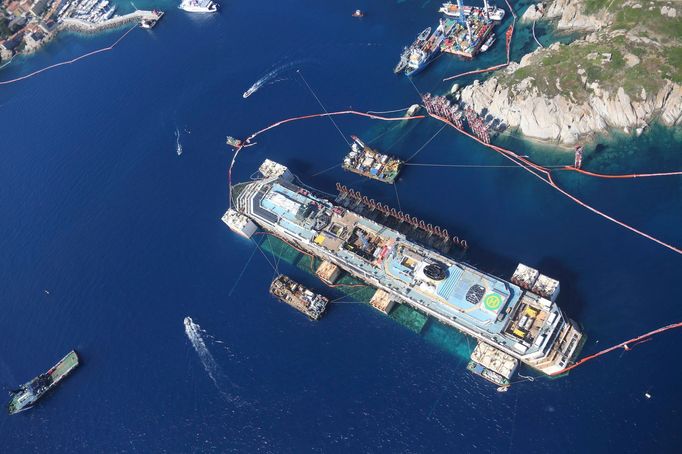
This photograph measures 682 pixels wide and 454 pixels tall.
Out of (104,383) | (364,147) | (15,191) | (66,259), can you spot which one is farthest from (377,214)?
(15,191)

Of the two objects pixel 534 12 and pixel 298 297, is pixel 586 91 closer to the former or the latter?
pixel 534 12

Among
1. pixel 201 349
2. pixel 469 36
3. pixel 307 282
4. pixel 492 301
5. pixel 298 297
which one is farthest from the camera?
pixel 469 36

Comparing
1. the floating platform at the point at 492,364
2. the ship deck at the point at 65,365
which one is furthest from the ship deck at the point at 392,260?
the ship deck at the point at 65,365

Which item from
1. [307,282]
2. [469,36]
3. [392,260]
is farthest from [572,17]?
[307,282]

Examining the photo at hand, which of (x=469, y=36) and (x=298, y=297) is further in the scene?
(x=469, y=36)

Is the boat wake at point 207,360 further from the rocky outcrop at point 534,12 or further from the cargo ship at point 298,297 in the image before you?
the rocky outcrop at point 534,12

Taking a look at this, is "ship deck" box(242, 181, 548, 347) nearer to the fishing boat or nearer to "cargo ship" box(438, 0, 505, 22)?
the fishing boat

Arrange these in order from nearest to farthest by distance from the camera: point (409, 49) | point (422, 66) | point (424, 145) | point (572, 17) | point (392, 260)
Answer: point (392, 260) < point (424, 145) < point (572, 17) < point (422, 66) < point (409, 49)
